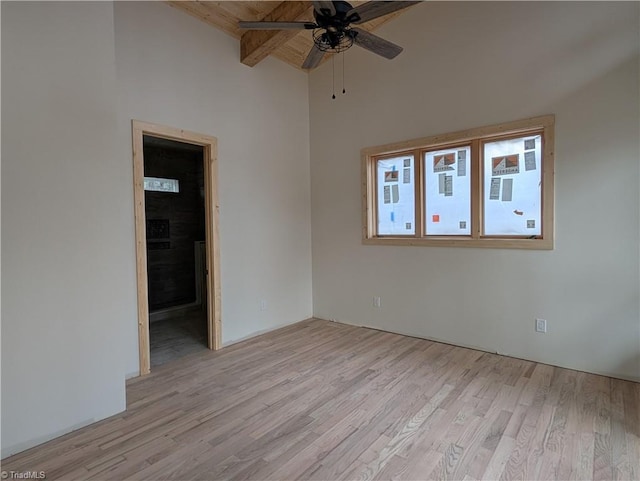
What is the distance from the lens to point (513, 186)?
343 cm

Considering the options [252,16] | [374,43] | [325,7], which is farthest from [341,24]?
[252,16]

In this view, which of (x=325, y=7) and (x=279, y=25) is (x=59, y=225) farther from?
(x=325, y=7)

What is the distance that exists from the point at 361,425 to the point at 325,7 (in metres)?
2.87

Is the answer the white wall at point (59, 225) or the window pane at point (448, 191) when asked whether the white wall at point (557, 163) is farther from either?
the white wall at point (59, 225)

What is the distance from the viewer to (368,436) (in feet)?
7.14

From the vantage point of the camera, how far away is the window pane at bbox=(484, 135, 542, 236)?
330 centimetres

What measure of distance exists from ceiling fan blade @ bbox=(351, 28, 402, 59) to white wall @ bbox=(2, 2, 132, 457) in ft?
6.05

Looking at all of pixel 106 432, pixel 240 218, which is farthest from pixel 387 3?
pixel 106 432

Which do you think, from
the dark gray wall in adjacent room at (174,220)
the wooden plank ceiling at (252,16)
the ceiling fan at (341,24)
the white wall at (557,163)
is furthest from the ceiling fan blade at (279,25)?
the dark gray wall in adjacent room at (174,220)

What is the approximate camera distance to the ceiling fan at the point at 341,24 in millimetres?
2266

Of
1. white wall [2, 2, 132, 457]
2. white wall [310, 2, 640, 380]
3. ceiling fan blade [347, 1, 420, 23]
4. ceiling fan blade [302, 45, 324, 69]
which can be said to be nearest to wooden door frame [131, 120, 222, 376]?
white wall [2, 2, 132, 457]

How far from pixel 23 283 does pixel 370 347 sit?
3157mm

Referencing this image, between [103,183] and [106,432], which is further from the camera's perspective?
[103,183]

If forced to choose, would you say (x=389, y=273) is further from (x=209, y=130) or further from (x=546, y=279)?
(x=209, y=130)
